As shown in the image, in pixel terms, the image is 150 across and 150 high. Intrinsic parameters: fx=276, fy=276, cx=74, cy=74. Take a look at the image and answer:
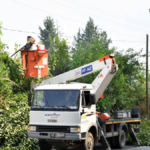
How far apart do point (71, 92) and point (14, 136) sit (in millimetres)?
3596

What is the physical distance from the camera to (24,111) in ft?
42.8

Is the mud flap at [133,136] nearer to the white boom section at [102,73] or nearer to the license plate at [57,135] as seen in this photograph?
the white boom section at [102,73]

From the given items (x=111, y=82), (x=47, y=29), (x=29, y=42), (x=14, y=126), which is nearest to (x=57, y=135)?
(x=14, y=126)

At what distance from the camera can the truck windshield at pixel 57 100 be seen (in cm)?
1012

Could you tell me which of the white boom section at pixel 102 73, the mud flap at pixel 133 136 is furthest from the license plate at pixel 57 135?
the mud flap at pixel 133 136

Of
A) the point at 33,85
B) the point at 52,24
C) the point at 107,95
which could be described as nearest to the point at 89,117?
the point at 33,85

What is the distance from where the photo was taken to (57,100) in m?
10.3

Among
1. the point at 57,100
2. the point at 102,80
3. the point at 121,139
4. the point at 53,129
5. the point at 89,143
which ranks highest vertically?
the point at 102,80

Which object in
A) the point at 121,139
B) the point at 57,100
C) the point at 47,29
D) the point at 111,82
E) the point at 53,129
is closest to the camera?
the point at 53,129

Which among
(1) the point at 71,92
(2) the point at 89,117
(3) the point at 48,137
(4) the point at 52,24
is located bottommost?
(3) the point at 48,137

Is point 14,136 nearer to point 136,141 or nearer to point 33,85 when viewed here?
point 33,85

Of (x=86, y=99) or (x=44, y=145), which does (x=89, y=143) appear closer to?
(x=86, y=99)

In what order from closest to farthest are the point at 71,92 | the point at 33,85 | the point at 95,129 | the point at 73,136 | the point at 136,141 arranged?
the point at 73,136
the point at 71,92
the point at 95,129
the point at 136,141
the point at 33,85

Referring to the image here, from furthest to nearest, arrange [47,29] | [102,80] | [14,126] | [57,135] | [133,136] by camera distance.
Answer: [47,29]
[133,136]
[102,80]
[14,126]
[57,135]
